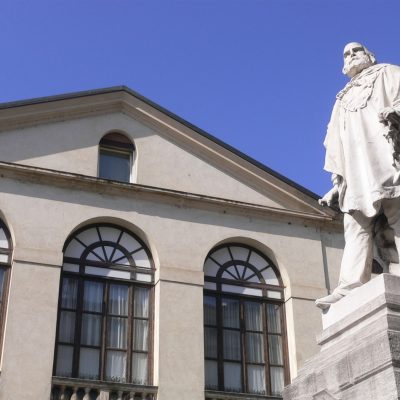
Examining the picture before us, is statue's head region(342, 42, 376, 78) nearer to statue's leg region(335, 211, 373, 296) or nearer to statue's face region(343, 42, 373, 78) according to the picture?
statue's face region(343, 42, 373, 78)

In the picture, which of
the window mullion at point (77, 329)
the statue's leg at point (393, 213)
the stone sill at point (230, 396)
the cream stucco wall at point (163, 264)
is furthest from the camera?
the stone sill at point (230, 396)

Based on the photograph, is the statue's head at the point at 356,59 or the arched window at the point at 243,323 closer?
the statue's head at the point at 356,59

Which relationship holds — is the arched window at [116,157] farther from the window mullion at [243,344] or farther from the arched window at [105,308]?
the window mullion at [243,344]

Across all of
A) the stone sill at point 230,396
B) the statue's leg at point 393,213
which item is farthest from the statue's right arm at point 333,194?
the stone sill at point 230,396

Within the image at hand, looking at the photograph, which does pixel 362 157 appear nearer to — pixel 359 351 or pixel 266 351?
pixel 359 351

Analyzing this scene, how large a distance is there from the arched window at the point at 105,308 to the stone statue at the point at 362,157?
8876 mm

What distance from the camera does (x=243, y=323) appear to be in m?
17.8

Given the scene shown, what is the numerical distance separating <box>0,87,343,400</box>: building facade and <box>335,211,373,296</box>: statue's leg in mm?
8809

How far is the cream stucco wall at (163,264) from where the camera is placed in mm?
15547

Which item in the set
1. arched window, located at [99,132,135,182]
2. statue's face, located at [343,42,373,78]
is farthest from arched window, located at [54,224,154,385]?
statue's face, located at [343,42,373,78]

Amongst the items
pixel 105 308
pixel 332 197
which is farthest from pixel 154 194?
pixel 332 197

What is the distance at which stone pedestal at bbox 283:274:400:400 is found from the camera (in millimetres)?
6512

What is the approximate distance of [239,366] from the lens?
17.2 metres

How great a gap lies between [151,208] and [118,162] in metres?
1.58
